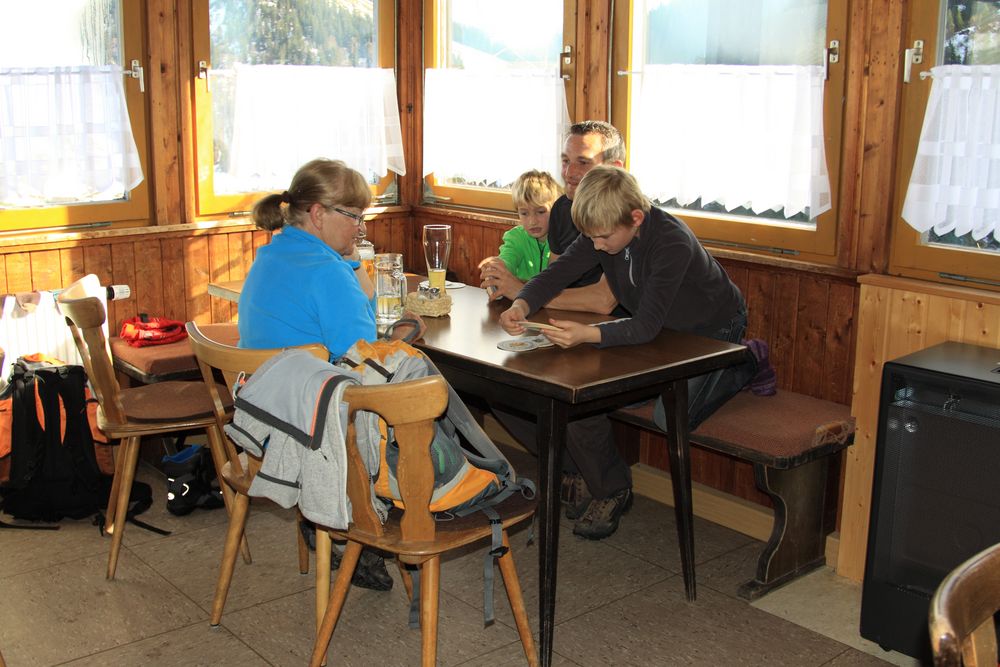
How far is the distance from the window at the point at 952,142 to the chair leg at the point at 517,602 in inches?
62.1

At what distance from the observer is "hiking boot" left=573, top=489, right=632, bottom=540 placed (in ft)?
11.8

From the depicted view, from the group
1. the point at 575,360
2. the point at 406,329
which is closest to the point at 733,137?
the point at 575,360

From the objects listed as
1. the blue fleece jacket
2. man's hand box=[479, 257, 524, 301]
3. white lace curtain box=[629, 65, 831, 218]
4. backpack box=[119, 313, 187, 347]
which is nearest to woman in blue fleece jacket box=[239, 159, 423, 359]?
the blue fleece jacket

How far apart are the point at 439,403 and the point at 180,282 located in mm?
2573

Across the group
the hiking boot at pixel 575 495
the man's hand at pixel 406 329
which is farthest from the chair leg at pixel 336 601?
the hiking boot at pixel 575 495

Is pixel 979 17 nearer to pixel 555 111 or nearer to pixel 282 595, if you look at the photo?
pixel 555 111

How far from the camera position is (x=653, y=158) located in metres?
3.96

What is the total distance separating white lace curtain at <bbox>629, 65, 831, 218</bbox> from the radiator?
7.31 ft

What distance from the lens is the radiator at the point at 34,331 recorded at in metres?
3.88

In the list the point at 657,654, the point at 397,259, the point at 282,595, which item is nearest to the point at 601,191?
the point at 397,259

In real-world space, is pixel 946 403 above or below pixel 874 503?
above

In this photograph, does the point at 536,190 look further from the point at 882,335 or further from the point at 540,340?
the point at 882,335

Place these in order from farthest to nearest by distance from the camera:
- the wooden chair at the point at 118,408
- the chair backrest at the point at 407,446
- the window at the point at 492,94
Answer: the window at the point at 492,94 < the wooden chair at the point at 118,408 < the chair backrest at the point at 407,446

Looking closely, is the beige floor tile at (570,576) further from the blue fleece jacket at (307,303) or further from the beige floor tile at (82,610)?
the blue fleece jacket at (307,303)
